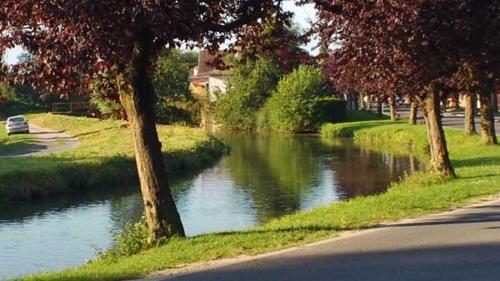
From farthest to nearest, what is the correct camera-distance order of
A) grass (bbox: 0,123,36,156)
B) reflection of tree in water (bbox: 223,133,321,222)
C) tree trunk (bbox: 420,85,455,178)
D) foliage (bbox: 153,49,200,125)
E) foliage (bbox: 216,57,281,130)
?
foliage (bbox: 216,57,281,130) → foliage (bbox: 153,49,200,125) → grass (bbox: 0,123,36,156) → reflection of tree in water (bbox: 223,133,321,222) → tree trunk (bbox: 420,85,455,178)

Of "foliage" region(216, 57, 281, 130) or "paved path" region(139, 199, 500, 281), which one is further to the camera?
"foliage" region(216, 57, 281, 130)

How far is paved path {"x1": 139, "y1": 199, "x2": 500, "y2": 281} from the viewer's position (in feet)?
27.1

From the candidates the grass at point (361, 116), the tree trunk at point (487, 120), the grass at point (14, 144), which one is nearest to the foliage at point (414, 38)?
the tree trunk at point (487, 120)

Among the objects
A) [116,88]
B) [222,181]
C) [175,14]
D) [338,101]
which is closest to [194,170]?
[222,181]

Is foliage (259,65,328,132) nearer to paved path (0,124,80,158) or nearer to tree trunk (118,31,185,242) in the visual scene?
paved path (0,124,80,158)

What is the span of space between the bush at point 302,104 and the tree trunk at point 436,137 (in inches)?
1683

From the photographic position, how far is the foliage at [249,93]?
69.1 meters

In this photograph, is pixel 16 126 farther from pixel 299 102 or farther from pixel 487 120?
pixel 487 120

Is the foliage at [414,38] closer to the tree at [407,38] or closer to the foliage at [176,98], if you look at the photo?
the tree at [407,38]

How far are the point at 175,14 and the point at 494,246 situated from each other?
16.1 feet

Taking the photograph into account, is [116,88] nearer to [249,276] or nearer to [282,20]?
[282,20]

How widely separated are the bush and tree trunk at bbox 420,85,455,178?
42.7 m

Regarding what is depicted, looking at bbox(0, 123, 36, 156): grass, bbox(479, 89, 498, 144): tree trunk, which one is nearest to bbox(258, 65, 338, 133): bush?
bbox(0, 123, 36, 156): grass

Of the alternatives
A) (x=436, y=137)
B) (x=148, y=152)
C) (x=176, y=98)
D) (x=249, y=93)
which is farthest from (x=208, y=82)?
(x=148, y=152)
